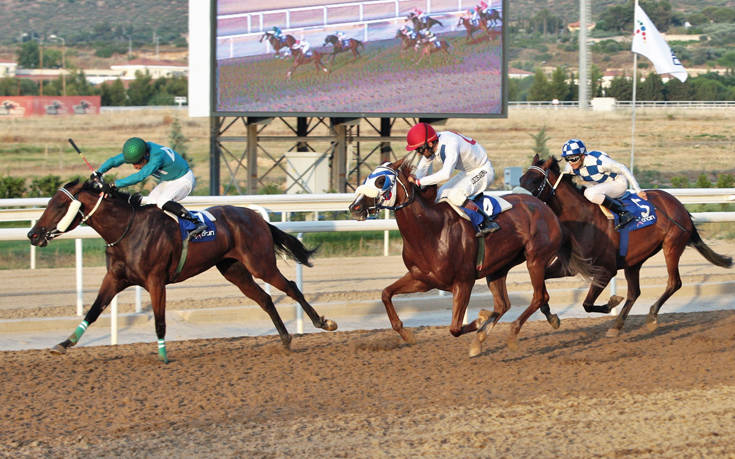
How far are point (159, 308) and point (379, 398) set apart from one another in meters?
1.74

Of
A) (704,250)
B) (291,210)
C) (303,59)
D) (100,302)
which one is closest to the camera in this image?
(100,302)

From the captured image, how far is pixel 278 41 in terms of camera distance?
57.8 ft

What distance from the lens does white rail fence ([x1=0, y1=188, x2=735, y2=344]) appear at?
24.3 ft

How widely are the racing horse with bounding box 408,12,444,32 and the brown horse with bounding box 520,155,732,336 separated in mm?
10589

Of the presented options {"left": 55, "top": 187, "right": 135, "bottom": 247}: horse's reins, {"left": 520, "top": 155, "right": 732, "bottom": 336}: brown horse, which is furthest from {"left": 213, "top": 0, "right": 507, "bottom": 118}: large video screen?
{"left": 55, "top": 187, "right": 135, "bottom": 247}: horse's reins

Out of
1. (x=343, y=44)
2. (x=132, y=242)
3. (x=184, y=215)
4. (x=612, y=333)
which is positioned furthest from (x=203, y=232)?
(x=343, y=44)

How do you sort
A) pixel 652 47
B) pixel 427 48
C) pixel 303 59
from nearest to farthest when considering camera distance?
pixel 303 59, pixel 427 48, pixel 652 47

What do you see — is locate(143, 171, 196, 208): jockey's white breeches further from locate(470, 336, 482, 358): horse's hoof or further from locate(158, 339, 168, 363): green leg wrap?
locate(470, 336, 482, 358): horse's hoof

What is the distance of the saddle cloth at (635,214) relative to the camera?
7719 mm

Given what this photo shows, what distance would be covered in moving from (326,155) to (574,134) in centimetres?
2709

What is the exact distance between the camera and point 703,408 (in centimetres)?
528

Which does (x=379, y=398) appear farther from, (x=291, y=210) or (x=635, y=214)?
(x=291, y=210)

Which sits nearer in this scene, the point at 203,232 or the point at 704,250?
the point at 203,232

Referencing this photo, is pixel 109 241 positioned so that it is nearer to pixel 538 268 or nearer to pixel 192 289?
pixel 538 268
